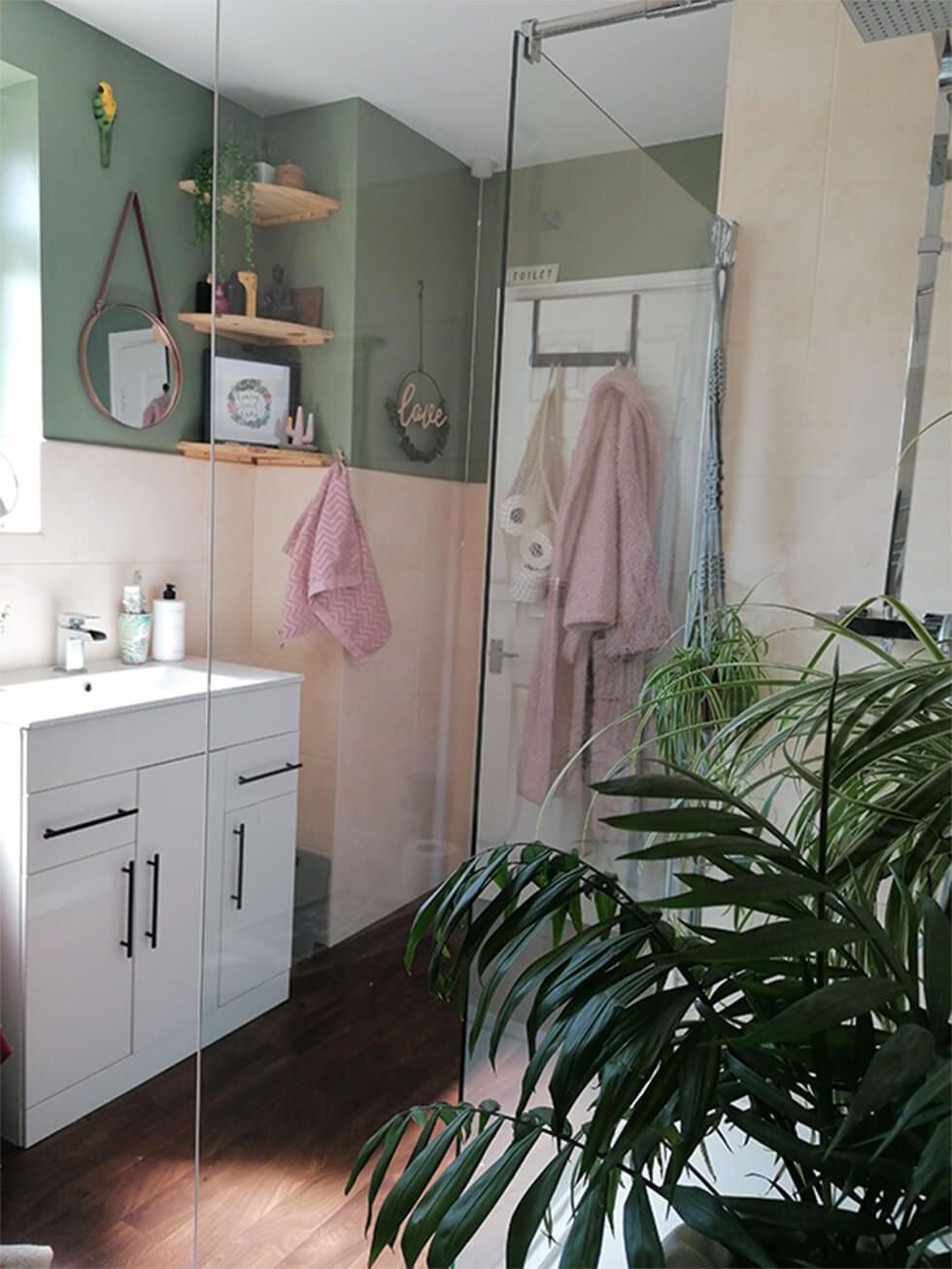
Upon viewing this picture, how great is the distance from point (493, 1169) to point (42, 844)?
4.60ft

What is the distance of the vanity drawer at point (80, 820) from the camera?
181 centimetres

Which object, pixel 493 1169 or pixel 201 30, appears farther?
pixel 201 30

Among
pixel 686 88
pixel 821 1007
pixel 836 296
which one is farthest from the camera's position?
pixel 686 88

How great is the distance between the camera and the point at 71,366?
7.45 feet

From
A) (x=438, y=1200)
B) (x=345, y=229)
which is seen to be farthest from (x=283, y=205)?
(x=438, y=1200)

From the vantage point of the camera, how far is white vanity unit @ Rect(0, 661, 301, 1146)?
5.53ft

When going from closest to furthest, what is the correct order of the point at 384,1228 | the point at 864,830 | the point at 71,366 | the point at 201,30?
the point at 384,1228, the point at 864,830, the point at 201,30, the point at 71,366

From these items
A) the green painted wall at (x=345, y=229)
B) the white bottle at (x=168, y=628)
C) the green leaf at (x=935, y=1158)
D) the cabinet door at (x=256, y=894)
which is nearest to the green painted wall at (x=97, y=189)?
the green painted wall at (x=345, y=229)

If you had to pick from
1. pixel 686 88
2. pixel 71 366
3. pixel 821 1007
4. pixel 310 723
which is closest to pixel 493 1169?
pixel 821 1007

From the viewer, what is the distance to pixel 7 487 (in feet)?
7.21

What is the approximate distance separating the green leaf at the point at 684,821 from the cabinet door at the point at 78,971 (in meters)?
1.56

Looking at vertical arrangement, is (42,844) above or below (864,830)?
below

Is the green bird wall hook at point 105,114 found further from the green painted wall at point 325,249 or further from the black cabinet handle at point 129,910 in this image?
the black cabinet handle at point 129,910

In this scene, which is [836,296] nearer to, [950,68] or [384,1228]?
[950,68]
